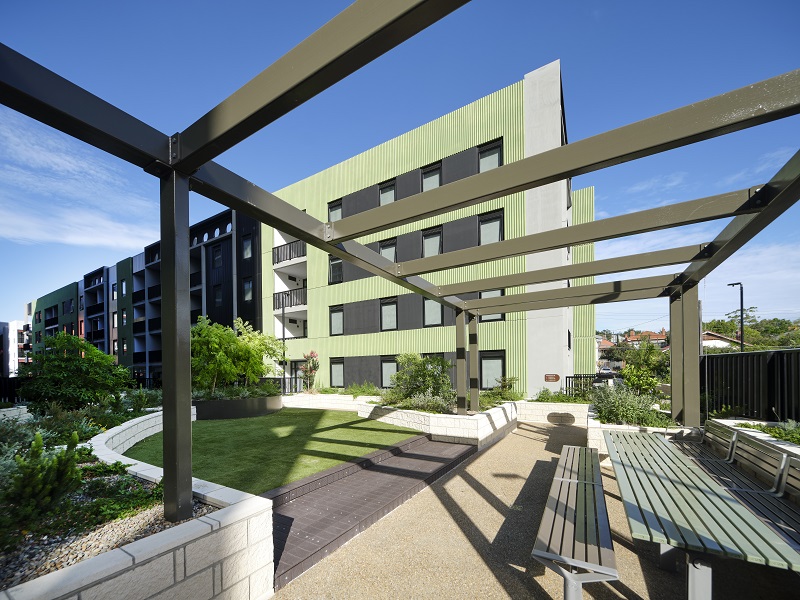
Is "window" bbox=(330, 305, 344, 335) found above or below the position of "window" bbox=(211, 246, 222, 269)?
below

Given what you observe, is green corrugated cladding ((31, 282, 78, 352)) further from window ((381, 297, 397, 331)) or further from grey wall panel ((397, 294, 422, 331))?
grey wall panel ((397, 294, 422, 331))

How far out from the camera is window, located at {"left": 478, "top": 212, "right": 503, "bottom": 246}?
16.0 metres

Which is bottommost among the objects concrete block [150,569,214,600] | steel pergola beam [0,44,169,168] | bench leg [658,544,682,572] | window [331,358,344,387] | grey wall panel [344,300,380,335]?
window [331,358,344,387]

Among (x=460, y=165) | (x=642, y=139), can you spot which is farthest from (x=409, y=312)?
(x=642, y=139)

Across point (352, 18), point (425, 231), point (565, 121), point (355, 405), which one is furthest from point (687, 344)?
point (565, 121)

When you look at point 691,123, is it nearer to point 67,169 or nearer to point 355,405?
point 67,169

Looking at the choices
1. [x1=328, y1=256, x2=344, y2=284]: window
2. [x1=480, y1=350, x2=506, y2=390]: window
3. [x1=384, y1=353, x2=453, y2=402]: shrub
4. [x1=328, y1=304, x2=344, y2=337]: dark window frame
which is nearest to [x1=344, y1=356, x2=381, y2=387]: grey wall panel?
[x1=328, y1=304, x2=344, y2=337]: dark window frame

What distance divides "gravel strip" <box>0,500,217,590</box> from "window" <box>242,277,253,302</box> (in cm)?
2481

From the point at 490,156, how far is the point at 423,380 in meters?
10.3

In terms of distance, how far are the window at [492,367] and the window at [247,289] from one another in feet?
57.6

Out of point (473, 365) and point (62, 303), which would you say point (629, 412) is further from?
point (62, 303)

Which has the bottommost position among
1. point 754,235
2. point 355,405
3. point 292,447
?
point 355,405

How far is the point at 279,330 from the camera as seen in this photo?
24984mm

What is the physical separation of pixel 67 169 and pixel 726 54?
43.8 ft
